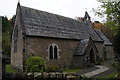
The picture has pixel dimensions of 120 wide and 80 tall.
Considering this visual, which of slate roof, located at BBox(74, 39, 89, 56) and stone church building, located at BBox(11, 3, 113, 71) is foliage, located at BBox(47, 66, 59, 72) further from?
slate roof, located at BBox(74, 39, 89, 56)

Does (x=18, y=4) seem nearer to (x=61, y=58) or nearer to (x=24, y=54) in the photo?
(x=24, y=54)

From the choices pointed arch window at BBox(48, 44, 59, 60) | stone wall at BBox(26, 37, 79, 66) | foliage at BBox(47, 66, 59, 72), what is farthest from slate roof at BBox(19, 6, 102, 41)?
foliage at BBox(47, 66, 59, 72)

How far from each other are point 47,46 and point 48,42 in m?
0.63

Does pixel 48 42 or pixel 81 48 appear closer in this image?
pixel 48 42

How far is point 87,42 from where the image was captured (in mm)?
17797

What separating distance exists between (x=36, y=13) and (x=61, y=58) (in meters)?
9.11

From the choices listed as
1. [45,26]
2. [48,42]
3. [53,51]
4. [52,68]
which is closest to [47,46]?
[48,42]

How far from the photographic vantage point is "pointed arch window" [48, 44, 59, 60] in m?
16.0

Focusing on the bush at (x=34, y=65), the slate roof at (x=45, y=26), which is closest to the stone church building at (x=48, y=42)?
the slate roof at (x=45, y=26)

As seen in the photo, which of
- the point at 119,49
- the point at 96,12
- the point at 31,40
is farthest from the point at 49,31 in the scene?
the point at 119,49

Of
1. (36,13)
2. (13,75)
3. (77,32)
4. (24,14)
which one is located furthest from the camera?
(77,32)

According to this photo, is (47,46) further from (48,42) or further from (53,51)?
(53,51)

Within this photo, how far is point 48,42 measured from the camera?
52.2 feet

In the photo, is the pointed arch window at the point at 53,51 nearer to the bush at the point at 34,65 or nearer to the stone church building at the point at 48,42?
the stone church building at the point at 48,42
